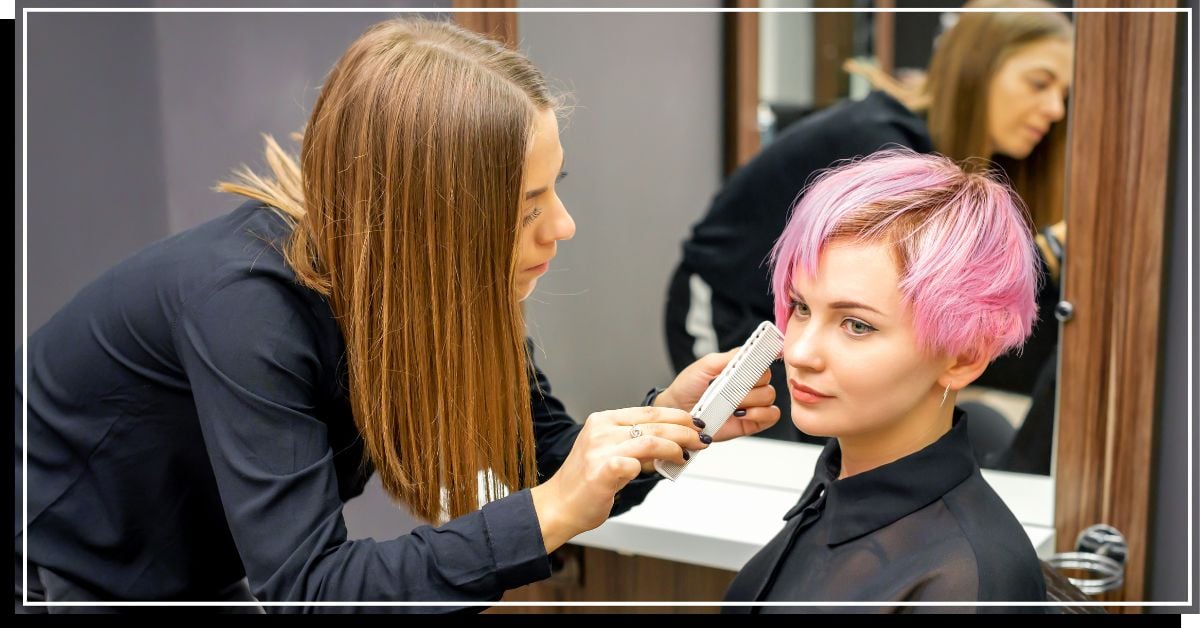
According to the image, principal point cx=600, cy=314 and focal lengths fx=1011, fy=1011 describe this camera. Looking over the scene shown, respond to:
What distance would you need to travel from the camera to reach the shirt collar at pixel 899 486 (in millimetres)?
881

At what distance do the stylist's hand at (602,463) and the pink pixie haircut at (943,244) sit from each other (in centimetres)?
18

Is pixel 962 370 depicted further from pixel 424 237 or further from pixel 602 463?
pixel 424 237

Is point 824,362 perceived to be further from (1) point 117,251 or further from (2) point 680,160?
(1) point 117,251

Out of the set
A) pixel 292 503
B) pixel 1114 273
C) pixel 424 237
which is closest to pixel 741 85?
pixel 1114 273

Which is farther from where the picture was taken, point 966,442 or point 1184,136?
point 1184,136

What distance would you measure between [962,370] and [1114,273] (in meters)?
0.41

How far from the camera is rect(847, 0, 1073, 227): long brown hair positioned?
3.60 ft

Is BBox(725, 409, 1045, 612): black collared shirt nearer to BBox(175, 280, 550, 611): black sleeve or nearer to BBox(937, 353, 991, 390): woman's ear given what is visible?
BBox(937, 353, 991, 390): woman's ear

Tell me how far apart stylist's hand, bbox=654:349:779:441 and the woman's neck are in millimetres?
84

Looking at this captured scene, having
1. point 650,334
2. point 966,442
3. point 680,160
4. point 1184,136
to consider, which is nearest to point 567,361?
point 650,334

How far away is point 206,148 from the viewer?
1180 millimetres

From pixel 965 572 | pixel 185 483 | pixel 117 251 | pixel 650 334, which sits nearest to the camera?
pixel 965 572
